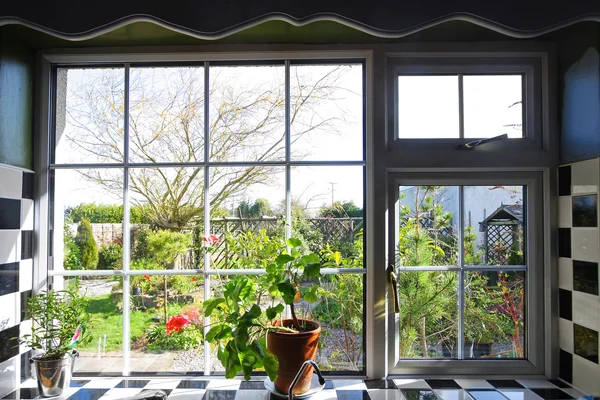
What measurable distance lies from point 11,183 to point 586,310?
242 centimetres

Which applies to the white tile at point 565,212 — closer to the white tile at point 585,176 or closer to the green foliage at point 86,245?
the white tile at point 585,176

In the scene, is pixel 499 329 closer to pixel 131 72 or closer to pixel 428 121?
pixel 428 121

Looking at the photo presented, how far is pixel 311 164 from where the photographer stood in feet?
5.85

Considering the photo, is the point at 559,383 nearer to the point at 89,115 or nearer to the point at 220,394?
the point at 220,394

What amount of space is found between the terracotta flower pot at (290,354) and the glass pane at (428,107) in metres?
1.01

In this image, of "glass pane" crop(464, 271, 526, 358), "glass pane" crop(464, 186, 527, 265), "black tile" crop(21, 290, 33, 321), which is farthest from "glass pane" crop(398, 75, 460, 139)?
"black tile" crop(21, 290, 33, 321)

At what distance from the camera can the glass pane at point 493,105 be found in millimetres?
1805

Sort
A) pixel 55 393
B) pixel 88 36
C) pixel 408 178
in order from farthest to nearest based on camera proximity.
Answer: pixel 408 178 < pixel 55 393 < pixel 88 36

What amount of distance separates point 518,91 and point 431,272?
94cm

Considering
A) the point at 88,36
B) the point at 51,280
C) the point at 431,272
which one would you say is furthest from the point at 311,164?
the point at 51,280

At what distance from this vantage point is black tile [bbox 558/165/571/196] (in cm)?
166

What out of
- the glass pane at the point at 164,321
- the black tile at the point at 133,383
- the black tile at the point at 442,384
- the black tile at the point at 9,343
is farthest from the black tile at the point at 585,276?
the black tile at the point at 9,343

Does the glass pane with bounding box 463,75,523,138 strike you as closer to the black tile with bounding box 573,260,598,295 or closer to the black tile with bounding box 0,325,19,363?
the black tile with bounding box 573,260,598,295

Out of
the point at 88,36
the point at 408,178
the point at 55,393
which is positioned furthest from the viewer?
the point at 408,178
